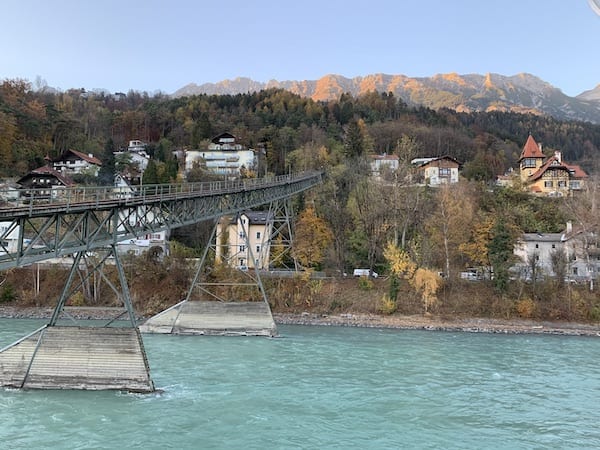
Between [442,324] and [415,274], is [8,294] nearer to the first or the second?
[415,274]

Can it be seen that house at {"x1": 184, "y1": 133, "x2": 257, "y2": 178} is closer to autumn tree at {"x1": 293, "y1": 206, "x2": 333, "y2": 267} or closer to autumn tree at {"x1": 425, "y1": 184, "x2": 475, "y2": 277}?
autumn tree at {"x1": 293, "y1": 206, "x2": 333, "y2": 267}

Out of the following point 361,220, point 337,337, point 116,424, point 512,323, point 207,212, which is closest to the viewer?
point 116,424

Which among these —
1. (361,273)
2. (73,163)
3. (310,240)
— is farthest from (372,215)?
(73,163)

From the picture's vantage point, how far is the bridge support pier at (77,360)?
16422mm

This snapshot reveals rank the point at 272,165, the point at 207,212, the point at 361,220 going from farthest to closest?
the point at 272,165
the point at 361,220
the point at 207,212

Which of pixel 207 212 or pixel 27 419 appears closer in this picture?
pixel 27 419

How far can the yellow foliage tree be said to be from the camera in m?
36.2

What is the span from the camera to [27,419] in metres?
14.1

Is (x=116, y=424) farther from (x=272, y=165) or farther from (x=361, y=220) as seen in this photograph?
(x=272, y=165)

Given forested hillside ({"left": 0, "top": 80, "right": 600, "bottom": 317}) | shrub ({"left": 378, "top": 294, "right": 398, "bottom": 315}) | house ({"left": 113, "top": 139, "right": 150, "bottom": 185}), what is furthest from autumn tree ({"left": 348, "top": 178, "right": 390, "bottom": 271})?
house ({"left": 113, "top": 139, "right": 150, "bottom": 185})

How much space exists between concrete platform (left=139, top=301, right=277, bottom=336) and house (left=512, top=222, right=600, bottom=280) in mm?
22265

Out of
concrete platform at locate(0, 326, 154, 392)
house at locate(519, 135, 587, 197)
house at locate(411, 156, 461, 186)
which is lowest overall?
concrete platform at locate(0, 326, 154, 392)

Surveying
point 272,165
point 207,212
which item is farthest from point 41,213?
point 272,165

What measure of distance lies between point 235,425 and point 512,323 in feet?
89.2
